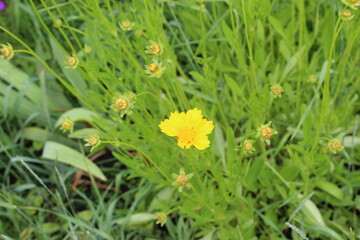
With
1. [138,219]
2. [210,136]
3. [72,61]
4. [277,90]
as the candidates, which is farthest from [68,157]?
[277,90]

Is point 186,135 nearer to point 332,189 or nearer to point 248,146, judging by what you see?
point 248,146

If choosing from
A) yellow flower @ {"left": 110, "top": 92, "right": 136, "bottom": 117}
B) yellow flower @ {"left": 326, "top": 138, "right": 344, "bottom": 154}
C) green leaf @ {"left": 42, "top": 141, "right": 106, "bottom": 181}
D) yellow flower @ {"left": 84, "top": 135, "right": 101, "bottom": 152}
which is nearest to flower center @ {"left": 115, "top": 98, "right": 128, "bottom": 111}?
yellow flower @ {"left": 110, "top": 92, "right": 136, "bottom": 117}

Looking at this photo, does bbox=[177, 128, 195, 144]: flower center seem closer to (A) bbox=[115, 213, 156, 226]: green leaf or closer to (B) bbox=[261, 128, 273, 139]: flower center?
(B) bbox=[261, 128, 273, 139]: flower center

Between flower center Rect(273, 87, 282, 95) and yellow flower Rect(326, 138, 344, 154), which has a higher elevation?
flower center Rect(273, 87, 282, 95)

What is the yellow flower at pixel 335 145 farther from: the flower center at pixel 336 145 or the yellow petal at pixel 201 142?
the yellow petal at pixel 201 142

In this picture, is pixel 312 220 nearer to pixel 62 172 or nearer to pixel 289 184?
pixel 289 184

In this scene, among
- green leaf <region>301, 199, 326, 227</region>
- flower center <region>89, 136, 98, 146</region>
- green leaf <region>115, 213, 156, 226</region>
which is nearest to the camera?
flower center <region>89, 136, 98, 146</region>

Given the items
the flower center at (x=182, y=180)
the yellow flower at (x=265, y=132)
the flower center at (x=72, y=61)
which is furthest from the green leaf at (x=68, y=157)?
the yellow flower at (x=265, y=132)

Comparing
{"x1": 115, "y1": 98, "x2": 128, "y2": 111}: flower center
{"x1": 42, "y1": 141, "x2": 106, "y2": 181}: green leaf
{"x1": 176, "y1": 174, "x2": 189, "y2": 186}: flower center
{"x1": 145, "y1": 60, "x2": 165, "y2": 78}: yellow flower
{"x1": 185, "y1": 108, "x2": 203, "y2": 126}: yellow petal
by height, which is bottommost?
{"x1": 176, "y1": 174, "x2": 189, "y2": 186}: flower center

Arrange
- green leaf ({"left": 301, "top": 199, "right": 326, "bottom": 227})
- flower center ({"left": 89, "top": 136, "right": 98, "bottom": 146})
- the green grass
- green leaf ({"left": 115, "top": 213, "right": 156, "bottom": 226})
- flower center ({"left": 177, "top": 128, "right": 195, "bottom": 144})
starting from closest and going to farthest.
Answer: flower center ({"left": 177, "top": 128, "right": 195, "bottom": 144}) → flower center ({"left": 89, "top": 136, "right": 98, "bottom": 146}) → the green grass → green leaf ({"left": 301, "top": 199, "right": 326, "bottom": 227}) → green leaf ({"left": 115, "top": 213, "right": 156, "bottom": 226})
